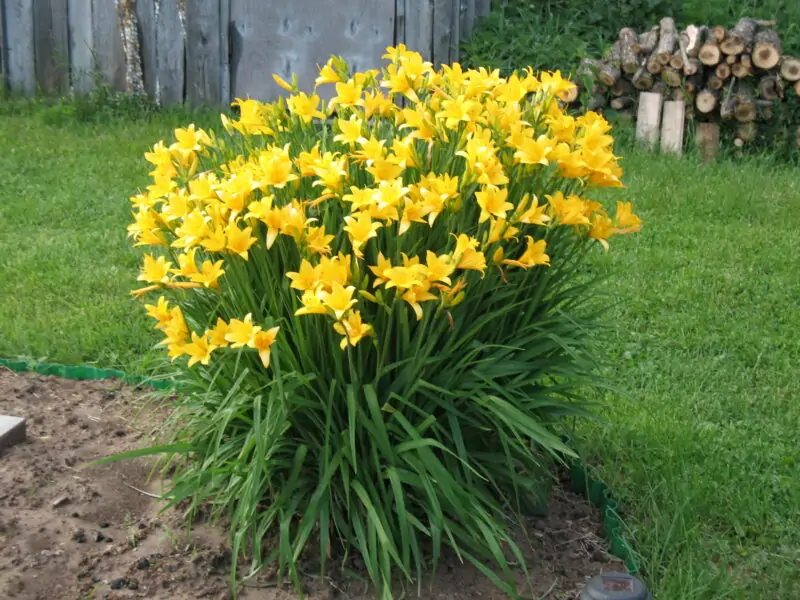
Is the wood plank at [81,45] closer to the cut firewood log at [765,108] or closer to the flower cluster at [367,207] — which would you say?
the cut firewood log at [765,108]

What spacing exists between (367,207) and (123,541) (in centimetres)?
110

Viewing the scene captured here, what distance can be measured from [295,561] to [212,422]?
40 cm

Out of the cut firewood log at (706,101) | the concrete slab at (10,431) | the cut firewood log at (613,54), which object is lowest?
the concrete slab at (10,431)

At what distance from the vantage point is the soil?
8.14ft

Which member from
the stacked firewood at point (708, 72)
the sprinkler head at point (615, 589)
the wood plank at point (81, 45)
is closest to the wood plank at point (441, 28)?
the stacked firewood at point (708, 72)

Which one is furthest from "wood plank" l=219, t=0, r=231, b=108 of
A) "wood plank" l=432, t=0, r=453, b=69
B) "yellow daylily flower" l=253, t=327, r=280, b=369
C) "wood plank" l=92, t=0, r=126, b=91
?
"yellow daylily flower" l=253, t=327, r=280, b=369

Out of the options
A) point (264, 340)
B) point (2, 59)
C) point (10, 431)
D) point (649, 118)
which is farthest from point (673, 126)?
point (264, 340)

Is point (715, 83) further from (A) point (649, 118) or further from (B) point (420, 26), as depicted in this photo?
(B) point (420, 26)

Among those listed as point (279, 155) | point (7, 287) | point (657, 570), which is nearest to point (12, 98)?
point (7, 287)

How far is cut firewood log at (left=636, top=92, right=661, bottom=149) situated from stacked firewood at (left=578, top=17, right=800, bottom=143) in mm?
201

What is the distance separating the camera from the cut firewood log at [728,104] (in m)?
6.98

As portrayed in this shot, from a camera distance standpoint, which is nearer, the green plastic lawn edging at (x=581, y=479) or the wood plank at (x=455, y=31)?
the green plastic lawn edging at (x=581, y=479)

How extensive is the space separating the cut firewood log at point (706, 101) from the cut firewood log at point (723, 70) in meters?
0.12

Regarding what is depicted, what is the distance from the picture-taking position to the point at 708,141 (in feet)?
23.0
